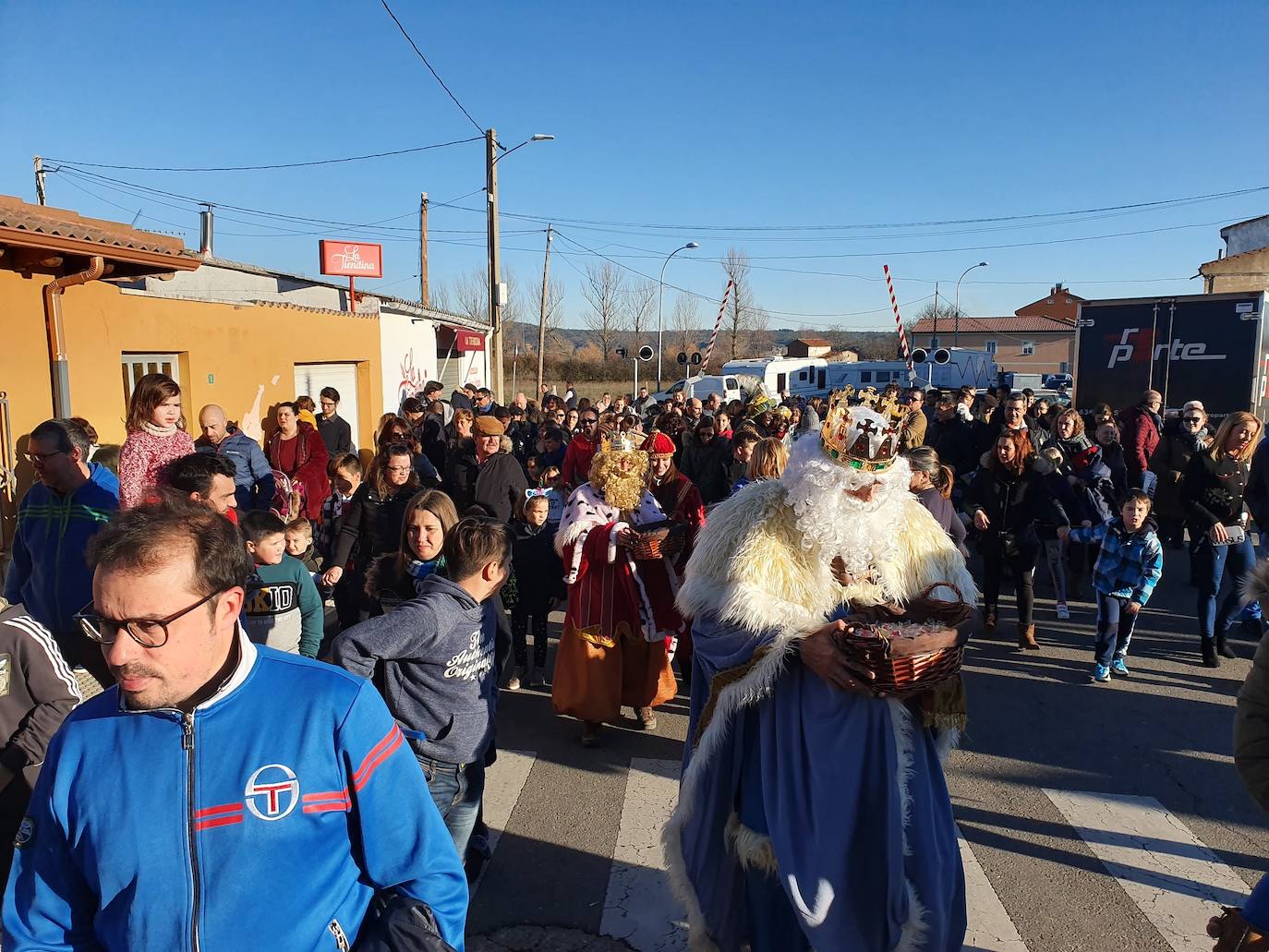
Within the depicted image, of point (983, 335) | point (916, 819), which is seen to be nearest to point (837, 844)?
point (916, 819)

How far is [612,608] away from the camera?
521cm

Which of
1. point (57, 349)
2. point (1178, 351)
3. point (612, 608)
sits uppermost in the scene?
point (1178, 351)

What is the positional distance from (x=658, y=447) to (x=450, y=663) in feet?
10.8

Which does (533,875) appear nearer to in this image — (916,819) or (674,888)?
(674,888)

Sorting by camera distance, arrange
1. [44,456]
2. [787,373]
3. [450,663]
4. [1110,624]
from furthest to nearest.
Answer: [787,373]
[1110,624]
[44,456]
[450,663]

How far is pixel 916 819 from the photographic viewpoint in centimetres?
266

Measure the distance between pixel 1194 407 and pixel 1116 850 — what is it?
623 centimetres

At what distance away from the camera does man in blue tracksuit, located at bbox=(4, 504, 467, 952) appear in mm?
1558

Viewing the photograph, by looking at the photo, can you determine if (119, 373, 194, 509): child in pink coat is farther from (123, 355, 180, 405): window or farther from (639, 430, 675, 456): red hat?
(123, 355, 180, 405): window

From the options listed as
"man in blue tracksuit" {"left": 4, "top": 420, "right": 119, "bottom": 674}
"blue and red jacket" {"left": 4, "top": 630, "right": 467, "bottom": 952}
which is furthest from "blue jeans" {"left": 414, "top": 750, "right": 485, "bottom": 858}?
"man in blue tracksuit" {"left": 4, "top": 420, "right": 119, "bottom": 674}

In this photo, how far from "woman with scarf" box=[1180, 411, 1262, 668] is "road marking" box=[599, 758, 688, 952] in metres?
4.59

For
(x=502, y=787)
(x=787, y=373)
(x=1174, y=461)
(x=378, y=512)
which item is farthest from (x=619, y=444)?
(x=787, y=373)

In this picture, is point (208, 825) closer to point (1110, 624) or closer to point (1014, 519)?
point (1110, 624)

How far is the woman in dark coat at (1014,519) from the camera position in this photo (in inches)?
270
